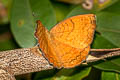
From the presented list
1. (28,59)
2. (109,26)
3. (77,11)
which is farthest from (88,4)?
(28,59)

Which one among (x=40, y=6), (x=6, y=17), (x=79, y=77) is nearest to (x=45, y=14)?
(x=40, y=6)

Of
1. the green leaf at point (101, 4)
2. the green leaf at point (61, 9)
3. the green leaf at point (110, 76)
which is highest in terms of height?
the green leaf at point (101, 4)

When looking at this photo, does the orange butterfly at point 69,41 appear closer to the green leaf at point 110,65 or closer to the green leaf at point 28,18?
the green leaf at point 110,65

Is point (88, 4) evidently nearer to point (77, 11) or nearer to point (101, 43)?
point (77, 11)

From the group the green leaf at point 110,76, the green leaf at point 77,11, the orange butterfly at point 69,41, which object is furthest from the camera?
the green leaf at point 77,11

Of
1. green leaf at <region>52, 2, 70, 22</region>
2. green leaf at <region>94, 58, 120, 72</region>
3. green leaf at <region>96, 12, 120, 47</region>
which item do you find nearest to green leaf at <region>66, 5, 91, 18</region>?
green leaf at <region>96, 12, 120, 47</region>

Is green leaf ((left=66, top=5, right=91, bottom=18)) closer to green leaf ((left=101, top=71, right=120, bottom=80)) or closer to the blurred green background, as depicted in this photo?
the blurred green background

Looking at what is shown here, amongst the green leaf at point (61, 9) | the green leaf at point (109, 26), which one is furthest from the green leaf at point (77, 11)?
the green leaf at point (61, 9)

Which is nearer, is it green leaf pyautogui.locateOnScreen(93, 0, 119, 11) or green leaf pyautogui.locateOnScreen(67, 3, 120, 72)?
green leaf pyautogui.locateOnScreen(67, 3, 120, 72)
